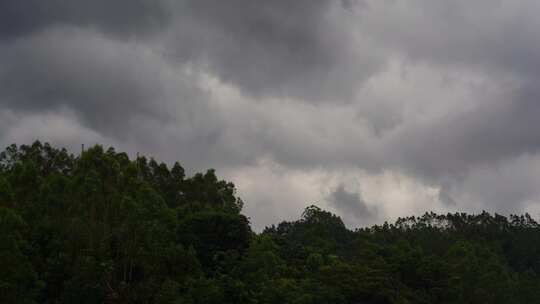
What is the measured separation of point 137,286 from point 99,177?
11.6m

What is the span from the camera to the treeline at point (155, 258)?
5022 centimetres

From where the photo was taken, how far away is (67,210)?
57.0 meters

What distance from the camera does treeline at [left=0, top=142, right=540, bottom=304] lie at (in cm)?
5022

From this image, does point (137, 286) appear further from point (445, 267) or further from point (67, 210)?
point (445, 267)

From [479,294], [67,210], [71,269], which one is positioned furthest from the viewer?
[479,294]

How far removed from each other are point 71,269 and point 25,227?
537 cm

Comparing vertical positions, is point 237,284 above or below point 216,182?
below

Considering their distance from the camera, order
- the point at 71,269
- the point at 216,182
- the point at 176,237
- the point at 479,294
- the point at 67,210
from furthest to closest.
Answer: the point at 216,182 → the point at 479,294 → the point at 176,237 → the point at 67,210 → the point at 71,269

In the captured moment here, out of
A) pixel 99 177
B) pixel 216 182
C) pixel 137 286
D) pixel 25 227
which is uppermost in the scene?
pixel 216 182

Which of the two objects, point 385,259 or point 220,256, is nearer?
point 220,256

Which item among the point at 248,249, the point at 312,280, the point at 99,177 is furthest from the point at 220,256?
the point at 99,177

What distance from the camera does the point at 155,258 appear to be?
2110 inches

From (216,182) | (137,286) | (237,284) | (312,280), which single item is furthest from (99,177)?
(216,182)

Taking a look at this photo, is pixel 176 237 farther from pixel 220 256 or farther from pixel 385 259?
pixel 385 259
